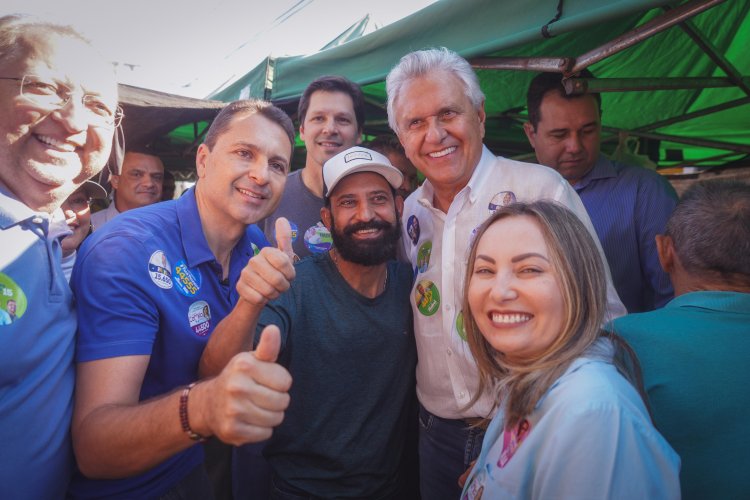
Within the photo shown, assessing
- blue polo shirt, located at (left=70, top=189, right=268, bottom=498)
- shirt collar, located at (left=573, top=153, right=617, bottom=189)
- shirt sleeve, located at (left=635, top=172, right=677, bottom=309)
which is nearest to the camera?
blue polo shirt, located at (left=70, top=189, right=268, bottom=498)

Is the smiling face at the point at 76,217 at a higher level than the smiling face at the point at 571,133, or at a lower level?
lower

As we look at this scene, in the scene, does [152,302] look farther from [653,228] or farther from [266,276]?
[653,228]

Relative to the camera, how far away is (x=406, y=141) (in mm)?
2299

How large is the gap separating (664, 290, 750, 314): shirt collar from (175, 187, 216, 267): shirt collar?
1797 mm

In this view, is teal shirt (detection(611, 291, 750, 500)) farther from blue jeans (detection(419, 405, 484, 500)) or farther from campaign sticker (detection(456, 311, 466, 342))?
blue jeans (detection(419, 405, 484, 500))

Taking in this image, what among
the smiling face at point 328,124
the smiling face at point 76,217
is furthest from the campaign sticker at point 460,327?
the smiling face at point 76,217

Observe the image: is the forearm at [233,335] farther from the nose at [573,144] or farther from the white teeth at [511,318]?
the nose at [573,144]

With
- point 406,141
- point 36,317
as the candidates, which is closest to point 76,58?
point 36,317

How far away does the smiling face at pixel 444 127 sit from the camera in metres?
2.17

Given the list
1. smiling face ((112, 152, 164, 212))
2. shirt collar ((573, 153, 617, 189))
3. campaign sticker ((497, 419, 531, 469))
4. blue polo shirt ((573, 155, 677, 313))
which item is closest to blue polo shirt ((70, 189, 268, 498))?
campaign sticker ((497, 419, 531, 469))

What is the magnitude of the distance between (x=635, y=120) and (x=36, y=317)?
18.6 ft

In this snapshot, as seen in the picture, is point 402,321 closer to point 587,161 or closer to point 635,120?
point 587,161

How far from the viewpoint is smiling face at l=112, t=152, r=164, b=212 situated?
4.34 m

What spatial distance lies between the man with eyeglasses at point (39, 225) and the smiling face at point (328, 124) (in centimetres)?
181
